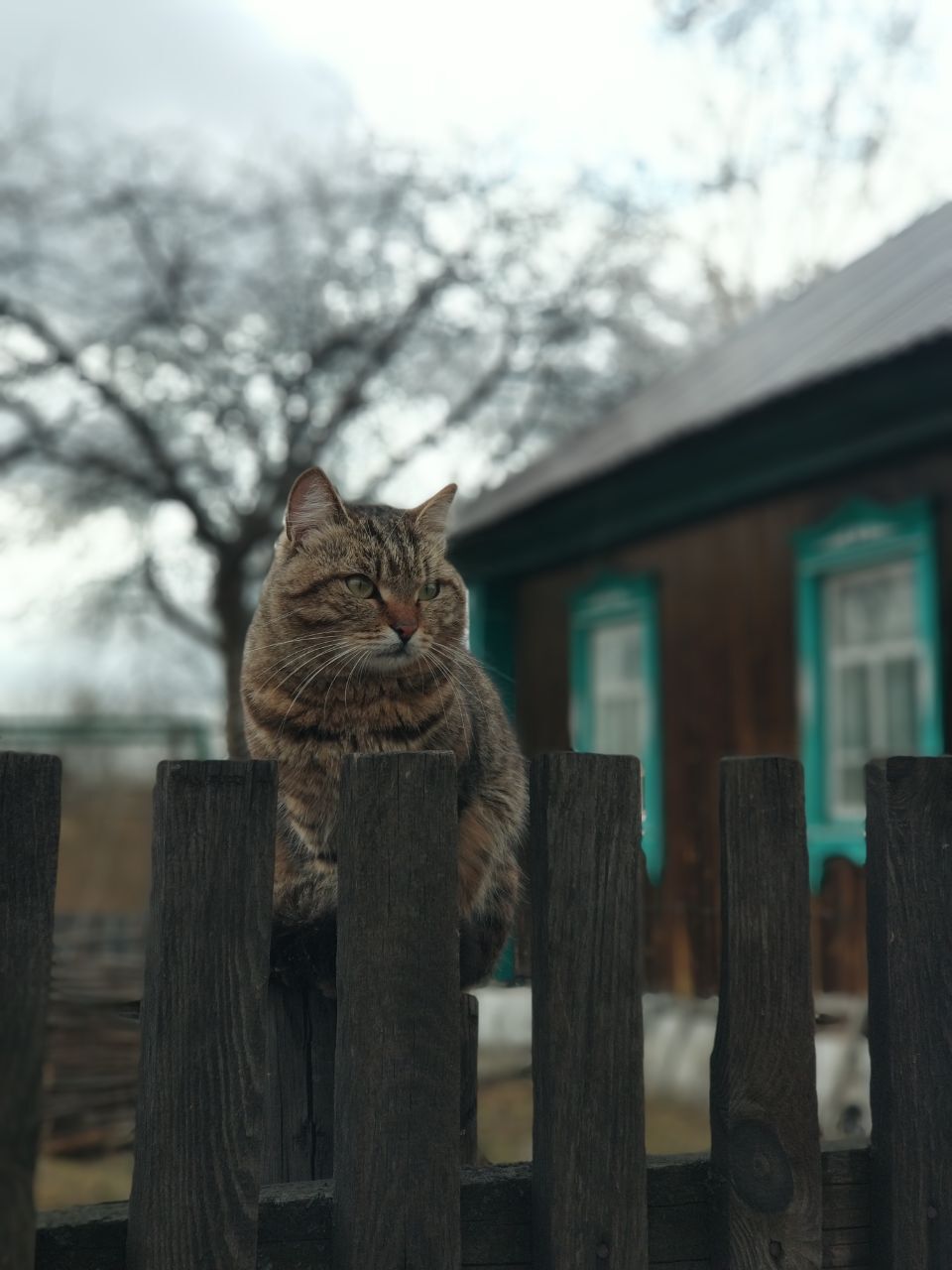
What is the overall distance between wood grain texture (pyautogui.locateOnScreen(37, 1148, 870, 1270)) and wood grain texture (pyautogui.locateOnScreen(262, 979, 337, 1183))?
22cm

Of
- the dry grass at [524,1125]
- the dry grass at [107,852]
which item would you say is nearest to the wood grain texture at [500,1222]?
the dry grass at [524,1125]

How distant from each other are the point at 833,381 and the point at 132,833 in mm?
6408

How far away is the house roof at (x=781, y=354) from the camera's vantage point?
759cm

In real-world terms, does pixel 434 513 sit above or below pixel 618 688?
below

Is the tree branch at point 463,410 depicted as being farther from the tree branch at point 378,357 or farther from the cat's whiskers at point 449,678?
the cat's whiskers at point 449,678

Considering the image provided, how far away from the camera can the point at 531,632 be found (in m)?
12.5

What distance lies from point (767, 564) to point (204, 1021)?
26.6 ft

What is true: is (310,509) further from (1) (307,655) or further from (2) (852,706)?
(2) (852,706)

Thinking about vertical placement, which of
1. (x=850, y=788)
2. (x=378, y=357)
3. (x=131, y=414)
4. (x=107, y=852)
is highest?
(x=378, y=357)

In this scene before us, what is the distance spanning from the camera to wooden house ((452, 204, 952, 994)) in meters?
7.59

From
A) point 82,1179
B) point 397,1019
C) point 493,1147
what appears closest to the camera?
point 397,1019

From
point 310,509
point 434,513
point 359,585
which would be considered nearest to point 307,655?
point 359,585

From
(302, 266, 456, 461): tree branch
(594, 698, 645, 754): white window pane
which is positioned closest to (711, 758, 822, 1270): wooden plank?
(594, 698, 645, 754): white window pane

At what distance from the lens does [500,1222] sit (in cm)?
164
